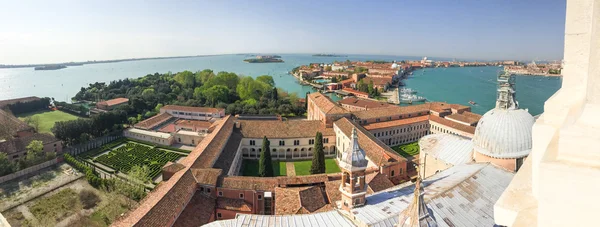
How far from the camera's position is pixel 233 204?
17484mm

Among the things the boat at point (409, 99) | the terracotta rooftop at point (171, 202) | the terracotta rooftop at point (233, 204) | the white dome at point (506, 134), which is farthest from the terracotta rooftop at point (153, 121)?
the boat at point (409, 99)

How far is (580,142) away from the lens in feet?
5.20

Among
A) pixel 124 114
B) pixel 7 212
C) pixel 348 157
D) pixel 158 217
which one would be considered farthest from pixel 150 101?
pixel 348 157

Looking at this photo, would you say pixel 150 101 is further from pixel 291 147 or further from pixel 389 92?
pixel 389 92

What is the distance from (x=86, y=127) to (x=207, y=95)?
59.8 ft

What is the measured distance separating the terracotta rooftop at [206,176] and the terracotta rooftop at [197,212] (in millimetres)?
674

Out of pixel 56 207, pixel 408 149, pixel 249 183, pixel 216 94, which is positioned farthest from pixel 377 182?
pixel 216 94

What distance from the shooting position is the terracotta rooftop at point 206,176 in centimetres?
1775

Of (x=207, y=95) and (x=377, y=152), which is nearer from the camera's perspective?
(x=377, y=152)

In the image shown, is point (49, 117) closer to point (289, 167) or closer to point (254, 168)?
point (254, 168)

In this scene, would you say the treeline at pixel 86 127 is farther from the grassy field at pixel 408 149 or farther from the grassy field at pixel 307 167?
the grassy field at pixel 408 149

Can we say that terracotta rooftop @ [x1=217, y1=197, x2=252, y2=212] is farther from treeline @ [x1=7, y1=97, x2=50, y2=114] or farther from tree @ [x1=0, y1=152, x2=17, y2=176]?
treeline @ [x1=7, y1=97, x2=50, y2=114]

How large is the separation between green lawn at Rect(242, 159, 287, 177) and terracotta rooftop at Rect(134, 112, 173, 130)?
14.4 m

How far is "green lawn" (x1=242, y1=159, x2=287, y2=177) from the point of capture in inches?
971
